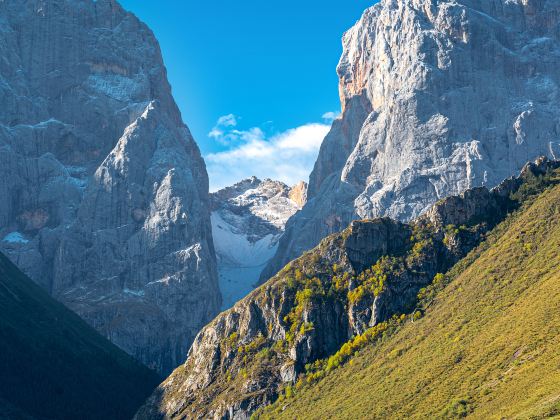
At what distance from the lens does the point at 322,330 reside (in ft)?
570

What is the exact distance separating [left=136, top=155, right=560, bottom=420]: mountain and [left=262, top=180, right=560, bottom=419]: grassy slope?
3.79 metres

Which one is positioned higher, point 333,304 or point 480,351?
point 333,304

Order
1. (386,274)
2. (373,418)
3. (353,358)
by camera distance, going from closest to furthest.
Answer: (373,418) < (353,358) < (386,274)

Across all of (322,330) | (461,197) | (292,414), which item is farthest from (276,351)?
(461,197)

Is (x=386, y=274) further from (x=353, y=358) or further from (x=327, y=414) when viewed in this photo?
(x=327, y=414)

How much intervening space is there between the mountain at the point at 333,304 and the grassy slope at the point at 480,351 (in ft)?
12.4

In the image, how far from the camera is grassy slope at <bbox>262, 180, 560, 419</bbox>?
121 m

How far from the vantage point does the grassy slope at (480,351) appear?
4766 inches

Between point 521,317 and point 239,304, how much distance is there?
6878 cm

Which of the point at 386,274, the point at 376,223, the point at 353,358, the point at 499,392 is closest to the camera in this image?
the point at 499,392

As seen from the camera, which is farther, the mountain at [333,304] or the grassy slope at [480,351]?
the mountain at [333,304]

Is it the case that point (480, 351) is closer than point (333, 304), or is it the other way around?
point (480, 351)

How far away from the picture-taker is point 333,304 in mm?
176625

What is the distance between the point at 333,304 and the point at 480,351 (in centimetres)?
4425
